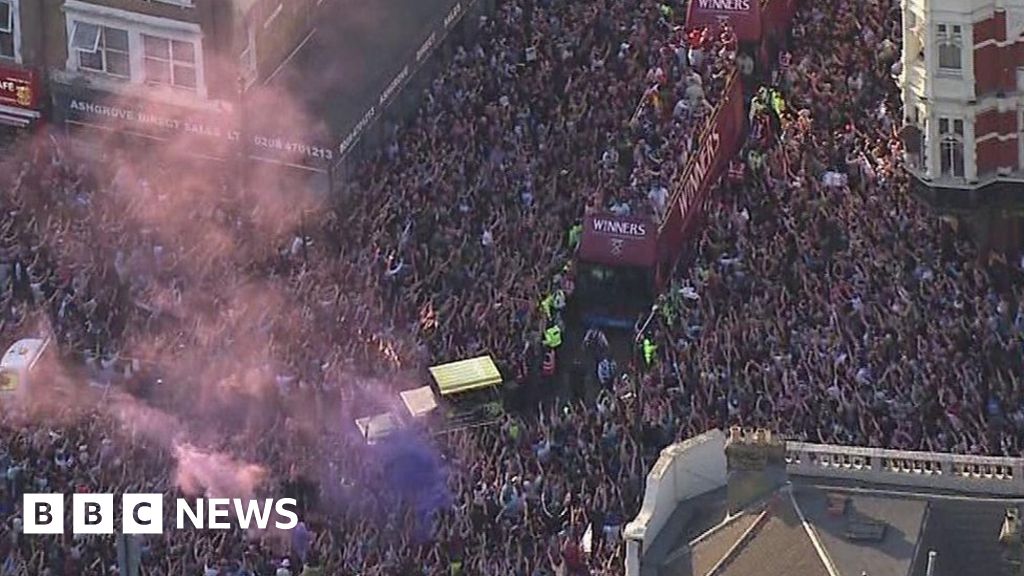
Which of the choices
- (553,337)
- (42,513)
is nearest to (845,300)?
(553,337)

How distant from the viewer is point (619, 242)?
65.0 metres

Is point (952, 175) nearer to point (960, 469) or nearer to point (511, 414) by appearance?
point (511, 414)

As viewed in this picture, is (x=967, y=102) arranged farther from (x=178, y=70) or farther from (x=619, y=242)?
(x=178, y=70)

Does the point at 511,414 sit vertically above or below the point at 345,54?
below

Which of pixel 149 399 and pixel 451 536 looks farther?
pixel 149 399

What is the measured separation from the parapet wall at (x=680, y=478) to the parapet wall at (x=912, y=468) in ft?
3.59

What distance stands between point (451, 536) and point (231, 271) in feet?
32.4

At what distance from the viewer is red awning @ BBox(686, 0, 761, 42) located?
2741 inches

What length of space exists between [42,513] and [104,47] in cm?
1418

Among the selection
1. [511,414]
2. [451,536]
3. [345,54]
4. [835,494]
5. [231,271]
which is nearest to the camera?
[835,494]

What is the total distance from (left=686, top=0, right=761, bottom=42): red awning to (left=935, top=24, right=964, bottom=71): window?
4475 mm

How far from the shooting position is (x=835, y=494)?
5066 centimetres

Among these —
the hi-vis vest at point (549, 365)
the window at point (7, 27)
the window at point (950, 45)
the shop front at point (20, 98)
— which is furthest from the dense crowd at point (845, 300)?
the window at point (7, 27)

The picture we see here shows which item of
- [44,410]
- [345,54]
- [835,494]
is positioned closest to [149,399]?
[44,410]
